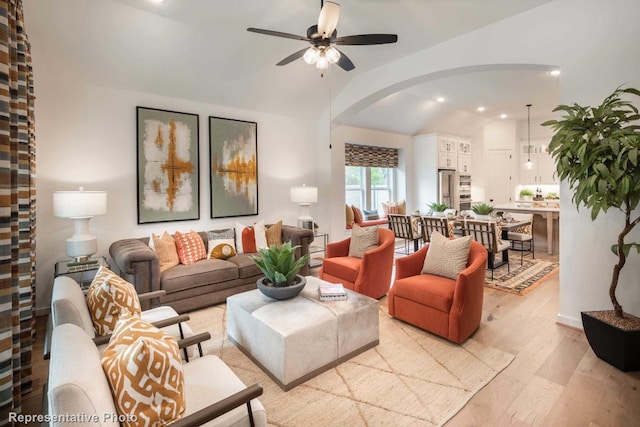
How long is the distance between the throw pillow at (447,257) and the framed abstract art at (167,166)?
3.25 m

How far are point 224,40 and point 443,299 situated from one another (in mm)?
3726

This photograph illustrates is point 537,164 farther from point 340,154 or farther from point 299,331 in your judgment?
point 299,331

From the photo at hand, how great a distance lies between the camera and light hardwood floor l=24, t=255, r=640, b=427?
74.7 inches

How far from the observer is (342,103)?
5277 mm

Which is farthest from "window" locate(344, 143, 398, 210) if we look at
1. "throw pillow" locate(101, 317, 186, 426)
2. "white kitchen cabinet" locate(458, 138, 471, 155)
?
"throw pillow" locate(101, 317, 186, 426)

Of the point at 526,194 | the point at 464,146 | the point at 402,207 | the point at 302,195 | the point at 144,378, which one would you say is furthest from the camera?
the point at 526,194

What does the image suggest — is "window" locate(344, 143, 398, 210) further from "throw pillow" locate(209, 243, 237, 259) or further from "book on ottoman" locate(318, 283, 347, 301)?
"book on ottoman" locate(318, 283, 347, 301)

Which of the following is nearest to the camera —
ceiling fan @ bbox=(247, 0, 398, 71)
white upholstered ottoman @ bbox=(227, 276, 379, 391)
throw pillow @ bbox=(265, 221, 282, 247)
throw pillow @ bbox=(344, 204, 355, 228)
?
white upholstered ottoman @ bbox=(227, 276, 379, 391)

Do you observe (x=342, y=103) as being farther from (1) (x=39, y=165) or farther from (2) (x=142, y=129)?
(1) (x=39, y=165)

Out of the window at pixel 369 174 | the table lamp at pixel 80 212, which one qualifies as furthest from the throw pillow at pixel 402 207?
the table lamp at pixel 80 212

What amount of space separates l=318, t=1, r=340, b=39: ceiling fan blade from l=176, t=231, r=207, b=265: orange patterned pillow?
2.85 m

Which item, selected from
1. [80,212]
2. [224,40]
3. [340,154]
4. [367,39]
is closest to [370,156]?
[340,154]

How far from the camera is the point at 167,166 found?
4.24 m

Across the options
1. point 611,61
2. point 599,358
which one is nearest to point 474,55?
point 611,61
